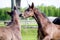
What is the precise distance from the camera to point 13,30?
14641 mm

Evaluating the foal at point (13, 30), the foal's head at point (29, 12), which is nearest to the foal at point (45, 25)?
the foal's head at point (29, 12)

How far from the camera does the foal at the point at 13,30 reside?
44.2 feet

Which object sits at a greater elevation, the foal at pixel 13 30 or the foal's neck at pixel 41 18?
the foal's neck at pixel 41 18

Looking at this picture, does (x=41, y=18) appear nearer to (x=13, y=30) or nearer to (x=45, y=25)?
(x=45, y=25)

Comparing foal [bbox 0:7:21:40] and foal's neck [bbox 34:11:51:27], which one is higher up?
foal's neck [bbox 34:11:51:27]

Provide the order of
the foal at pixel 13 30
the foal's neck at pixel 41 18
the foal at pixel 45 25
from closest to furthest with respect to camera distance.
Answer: the foal at pixel 13 30
the foal at pixel 45 25
the foal's neck at pixel 41 18

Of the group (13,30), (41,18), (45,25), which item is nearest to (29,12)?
(41,18)

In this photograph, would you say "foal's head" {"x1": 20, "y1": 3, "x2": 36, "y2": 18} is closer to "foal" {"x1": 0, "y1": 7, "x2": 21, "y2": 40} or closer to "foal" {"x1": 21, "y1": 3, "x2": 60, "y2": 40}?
"foal" {"x1": 21, "y1": 3, "x2": 60, "y2": 40}

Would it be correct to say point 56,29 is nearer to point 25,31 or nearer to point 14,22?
point 14,22

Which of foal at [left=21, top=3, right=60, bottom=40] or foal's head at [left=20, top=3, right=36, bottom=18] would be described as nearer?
foal at [left=21, top=3, right=60, bottom=40]

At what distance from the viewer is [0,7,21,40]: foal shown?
13477 mm

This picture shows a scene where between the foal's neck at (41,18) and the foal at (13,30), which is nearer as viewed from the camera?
the foal at (13,30)

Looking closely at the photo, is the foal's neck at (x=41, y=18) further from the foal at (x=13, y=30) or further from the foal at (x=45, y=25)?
the foal at (x=13, y=30)

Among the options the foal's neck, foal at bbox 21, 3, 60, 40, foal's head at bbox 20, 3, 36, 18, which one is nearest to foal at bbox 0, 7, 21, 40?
foal's head at bbox 20, 3, 36, 18
